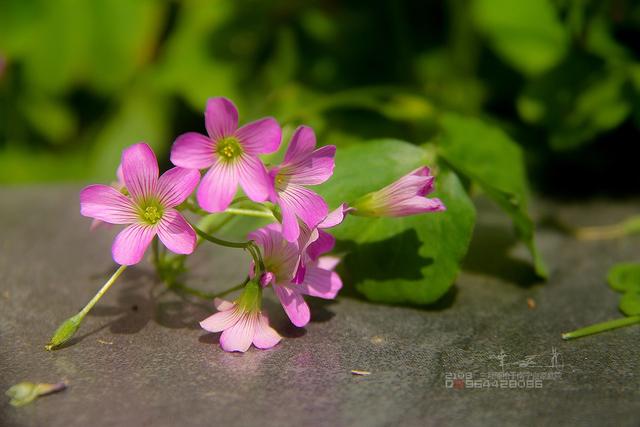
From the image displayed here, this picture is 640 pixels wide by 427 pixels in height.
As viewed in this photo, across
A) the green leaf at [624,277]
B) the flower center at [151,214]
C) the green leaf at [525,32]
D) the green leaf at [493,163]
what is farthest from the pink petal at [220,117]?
the green leaf at [525,32]

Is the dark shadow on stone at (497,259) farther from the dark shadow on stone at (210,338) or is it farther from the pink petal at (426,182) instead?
the dark shadow on stone at (210,338)

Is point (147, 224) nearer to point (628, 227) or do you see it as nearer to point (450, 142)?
point (450, 142)

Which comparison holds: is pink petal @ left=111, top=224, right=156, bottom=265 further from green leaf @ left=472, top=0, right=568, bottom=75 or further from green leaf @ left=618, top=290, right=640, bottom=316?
green leaf @ left=472, top=0, right=568, bottom=75

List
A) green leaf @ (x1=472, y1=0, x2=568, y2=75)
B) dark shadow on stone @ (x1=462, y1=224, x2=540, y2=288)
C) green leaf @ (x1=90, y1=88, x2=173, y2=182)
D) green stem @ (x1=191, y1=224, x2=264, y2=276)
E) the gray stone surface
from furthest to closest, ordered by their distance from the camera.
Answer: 1. green leaf @ (x1=90, y1=88, x2=173, y2=182)
2. green leaf @ (x1=472, y1=0, x2=568, y2=75)
3. dark shadow on stone @ (x1=462, y1=224, x2=540, y2=288)
4. green stem @ (x1=191, y1=224, x2=264, y2=276)
5. the gray stone surface

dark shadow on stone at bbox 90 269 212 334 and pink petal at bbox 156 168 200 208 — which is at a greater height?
pink petal at bbox 156 168 200 208

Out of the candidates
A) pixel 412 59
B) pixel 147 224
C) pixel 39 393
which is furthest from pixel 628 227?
pixel 39 393

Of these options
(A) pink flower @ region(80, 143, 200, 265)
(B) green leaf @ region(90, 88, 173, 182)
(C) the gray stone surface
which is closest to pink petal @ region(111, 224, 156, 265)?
(A) pink flower @ region(80, 143, 200, 265)
